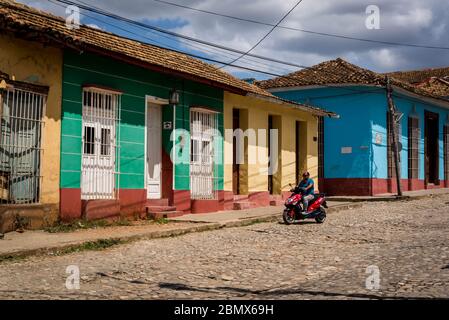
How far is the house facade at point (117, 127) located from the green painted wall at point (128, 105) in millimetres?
22

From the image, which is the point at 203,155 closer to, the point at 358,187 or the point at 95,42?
the point at 95,42

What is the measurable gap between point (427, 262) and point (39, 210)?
657 centimetres

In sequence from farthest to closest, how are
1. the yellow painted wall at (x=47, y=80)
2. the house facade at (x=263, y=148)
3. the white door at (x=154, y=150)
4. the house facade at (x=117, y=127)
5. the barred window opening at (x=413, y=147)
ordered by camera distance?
the barred window opening at (x=413, y=147), the house facade at (x=263, y=148), the white door at (x=154, y=150), the house facade at (x=117, y=127), the yellow painted wall at (x=47, y=80)

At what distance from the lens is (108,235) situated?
988 centimetres

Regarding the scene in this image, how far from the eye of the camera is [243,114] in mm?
16516

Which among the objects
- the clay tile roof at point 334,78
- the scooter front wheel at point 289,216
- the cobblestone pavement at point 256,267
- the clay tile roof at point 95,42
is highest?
the clay tile roof at point 334,78

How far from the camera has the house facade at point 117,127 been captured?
10.2 m

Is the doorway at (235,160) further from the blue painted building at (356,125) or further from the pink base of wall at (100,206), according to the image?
the blue painted building at (356,125)

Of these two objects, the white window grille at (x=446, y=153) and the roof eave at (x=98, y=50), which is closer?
the roof eave at (x=98, y=50)

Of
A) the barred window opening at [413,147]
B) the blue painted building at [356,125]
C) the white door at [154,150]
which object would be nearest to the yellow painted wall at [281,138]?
the white door at [154,150]
